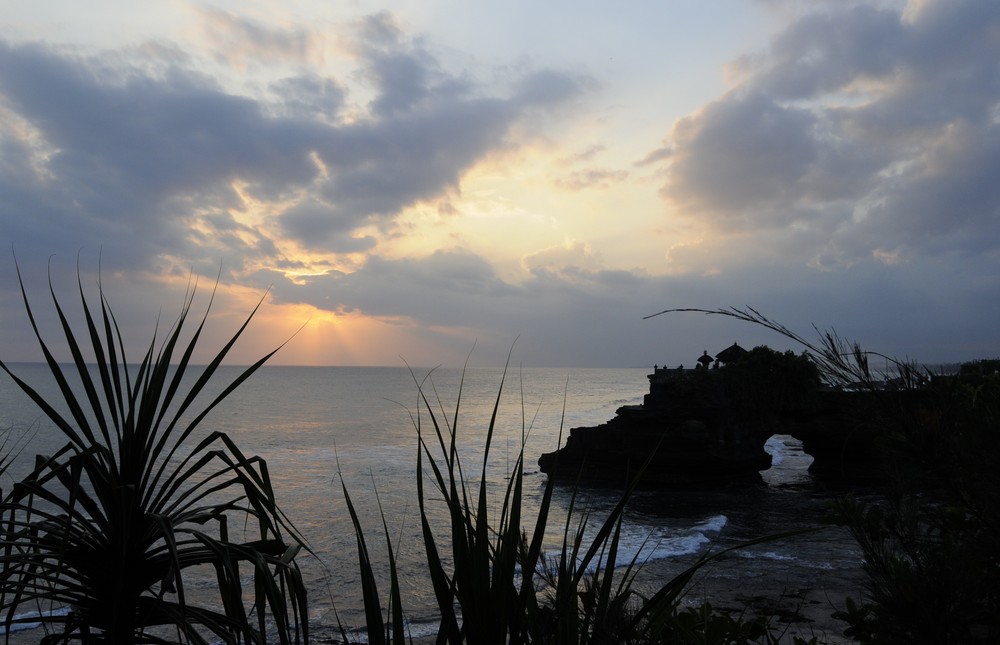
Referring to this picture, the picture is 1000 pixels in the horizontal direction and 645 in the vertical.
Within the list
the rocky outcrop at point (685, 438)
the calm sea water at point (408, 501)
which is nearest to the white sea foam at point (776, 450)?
the calm sea water at point (408, 501)

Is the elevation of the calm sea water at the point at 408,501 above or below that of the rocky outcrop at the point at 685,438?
below

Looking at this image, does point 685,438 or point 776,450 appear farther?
point 776,450

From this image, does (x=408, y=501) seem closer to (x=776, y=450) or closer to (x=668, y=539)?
(x=668, y=539)

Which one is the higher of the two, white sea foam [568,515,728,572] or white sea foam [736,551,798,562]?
white sea foam [736,551,798,562]

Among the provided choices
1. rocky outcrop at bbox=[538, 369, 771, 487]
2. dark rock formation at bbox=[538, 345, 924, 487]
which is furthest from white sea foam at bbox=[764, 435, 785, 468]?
rocky outcrop at bbox=[538, 369, 771, 487]

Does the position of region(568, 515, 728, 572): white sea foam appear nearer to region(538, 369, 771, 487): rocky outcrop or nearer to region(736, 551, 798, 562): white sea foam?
region(736, 551, 798, 562): white sea foam

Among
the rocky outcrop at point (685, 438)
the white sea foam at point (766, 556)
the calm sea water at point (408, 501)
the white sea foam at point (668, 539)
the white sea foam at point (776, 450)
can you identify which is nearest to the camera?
the calm sea water at point (408, 501)

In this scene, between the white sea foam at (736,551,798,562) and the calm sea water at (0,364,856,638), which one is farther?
the white sea foam at (736,551,798,562)

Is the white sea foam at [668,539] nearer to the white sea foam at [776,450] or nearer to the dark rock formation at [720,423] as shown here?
the dark rock formation at [720,423]

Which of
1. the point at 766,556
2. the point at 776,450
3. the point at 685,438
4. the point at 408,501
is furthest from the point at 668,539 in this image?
the point at 776,450

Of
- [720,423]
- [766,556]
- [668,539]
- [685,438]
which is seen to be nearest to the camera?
[766,556]

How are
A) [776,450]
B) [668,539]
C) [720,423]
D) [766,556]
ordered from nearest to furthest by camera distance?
[766,556], [668,539], [720,423], [776,450]

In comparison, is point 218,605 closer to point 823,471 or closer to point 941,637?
point 941,637

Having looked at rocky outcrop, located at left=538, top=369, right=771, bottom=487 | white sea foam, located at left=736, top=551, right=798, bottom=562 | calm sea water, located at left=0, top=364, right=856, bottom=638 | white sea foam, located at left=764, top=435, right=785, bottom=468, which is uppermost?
rocky outcrop, located at left=538, top=369, right=771, bottom=487
